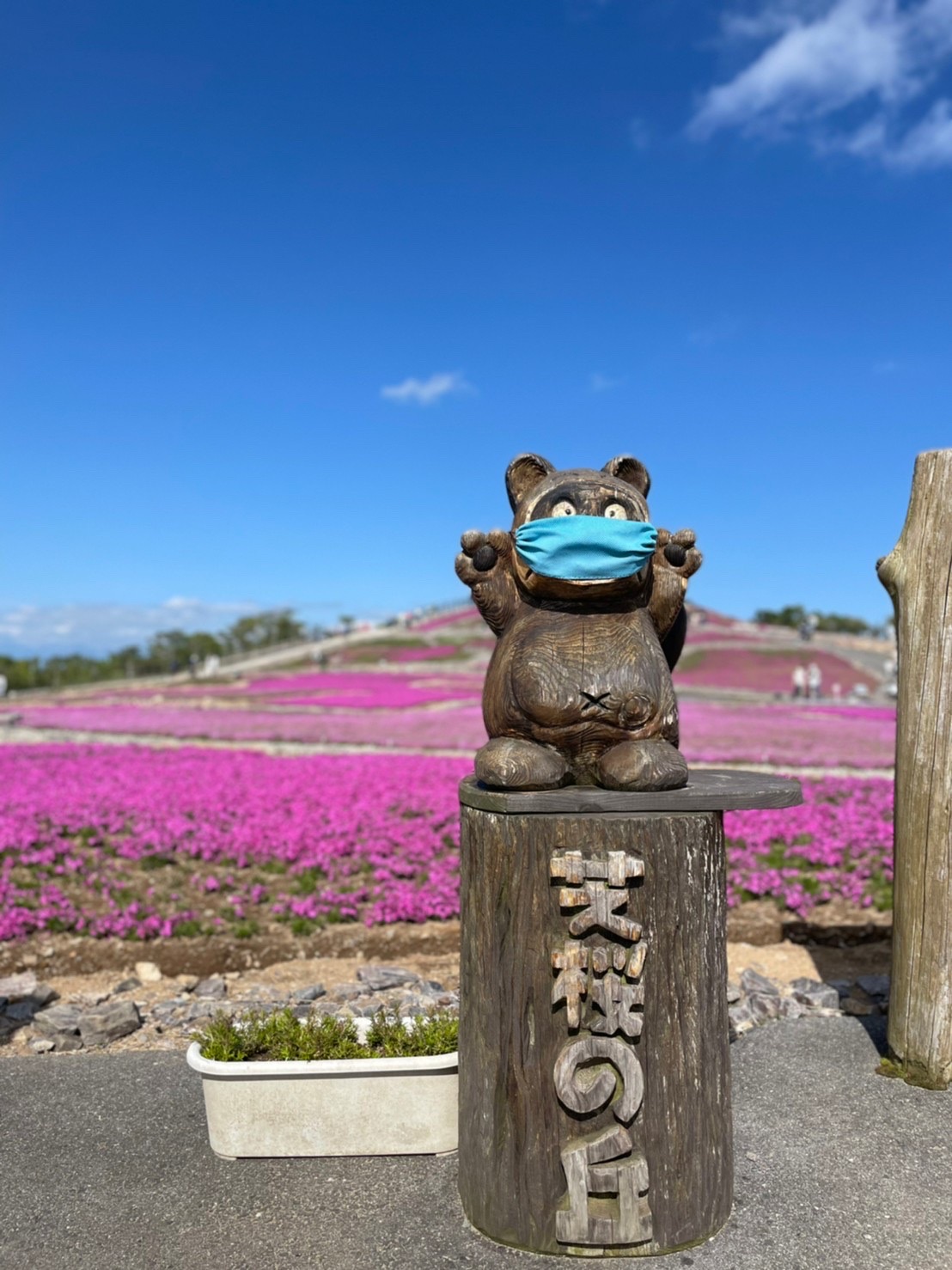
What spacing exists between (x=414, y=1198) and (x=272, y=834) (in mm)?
6011

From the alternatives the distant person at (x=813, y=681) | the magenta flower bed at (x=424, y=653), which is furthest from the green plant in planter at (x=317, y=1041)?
the magenta flower bed at (x=424, y=653)

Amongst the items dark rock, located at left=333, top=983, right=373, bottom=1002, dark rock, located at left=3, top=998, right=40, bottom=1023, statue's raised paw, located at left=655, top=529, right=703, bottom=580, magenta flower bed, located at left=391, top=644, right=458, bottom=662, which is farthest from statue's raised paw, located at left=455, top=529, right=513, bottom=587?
magenta flower bed, located at left=391, top=644, right=458, bottom=662

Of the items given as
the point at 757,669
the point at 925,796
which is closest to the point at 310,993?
the point at 925,796

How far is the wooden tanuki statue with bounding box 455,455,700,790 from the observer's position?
335cm

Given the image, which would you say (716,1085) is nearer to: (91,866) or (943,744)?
(943,744)

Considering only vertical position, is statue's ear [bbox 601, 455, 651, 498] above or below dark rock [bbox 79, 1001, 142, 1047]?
above

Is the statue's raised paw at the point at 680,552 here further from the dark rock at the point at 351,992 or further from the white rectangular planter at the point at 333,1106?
the dark rock at the point at 351,992

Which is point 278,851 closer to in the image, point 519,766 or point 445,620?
point 519,766

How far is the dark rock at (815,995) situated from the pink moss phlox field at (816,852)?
1353 millimetres

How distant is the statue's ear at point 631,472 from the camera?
12.4 feet

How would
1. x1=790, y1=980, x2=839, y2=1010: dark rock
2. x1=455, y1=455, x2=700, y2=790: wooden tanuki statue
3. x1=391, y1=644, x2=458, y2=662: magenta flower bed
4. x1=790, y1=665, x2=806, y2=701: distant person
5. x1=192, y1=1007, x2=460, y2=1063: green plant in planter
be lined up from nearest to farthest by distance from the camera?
x1=455, y1=455, x2=700, y2=790: wooden tanuki statue → x1=192, y1=1007, x2=460, y2=1063: green plant in planter → x1=790, y1=980, x2=839, y2=1010: dark rock → x1=790, y1=665, x2=806, y2=701: distant person → x1=391, y1=644, x2=458, y2=662: magenta flower bed

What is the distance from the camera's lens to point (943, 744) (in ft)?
14.8

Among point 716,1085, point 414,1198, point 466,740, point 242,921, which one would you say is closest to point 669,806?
A: point 716,1085

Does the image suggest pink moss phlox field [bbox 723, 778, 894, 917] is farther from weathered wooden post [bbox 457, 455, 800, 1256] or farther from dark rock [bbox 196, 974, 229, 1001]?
weathered wooden post [bbox 457, 455, 800, 1256]
